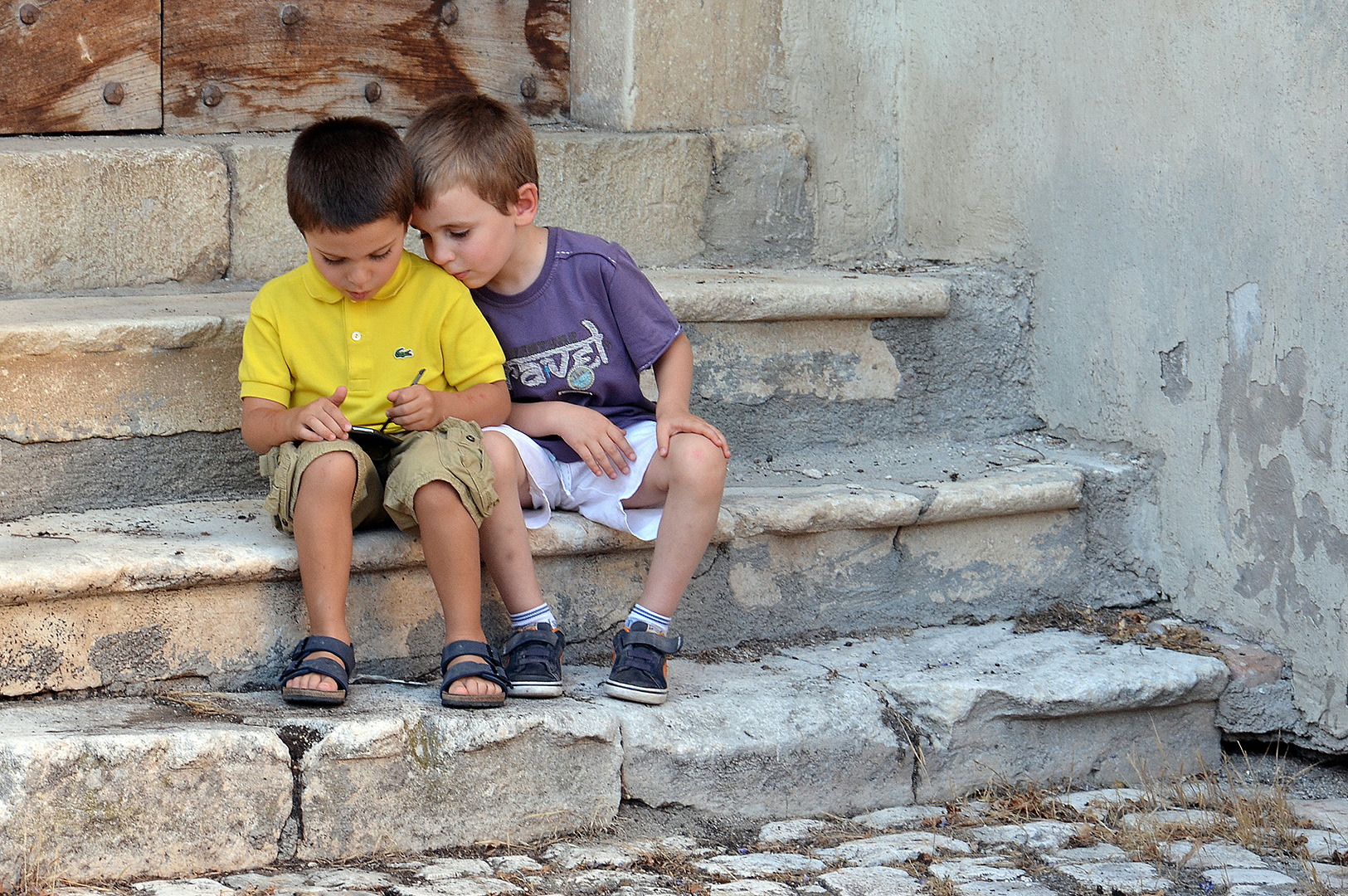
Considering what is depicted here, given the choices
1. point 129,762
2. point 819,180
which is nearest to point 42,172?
point 129,762

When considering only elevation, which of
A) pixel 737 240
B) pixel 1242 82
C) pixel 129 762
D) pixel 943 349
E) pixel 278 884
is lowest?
pixel 278 884

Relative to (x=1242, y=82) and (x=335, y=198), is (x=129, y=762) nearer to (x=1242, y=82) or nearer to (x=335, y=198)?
(x=335, y=198)

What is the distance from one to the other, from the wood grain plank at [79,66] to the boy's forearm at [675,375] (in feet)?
4.57

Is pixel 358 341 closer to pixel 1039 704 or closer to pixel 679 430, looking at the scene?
pixel 679 430

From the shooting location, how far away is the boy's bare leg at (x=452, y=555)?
216cm

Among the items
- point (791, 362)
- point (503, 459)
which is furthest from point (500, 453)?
point (791, 362)

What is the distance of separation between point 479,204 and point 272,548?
2.25 ft

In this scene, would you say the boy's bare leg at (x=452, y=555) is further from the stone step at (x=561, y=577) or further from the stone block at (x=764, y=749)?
the stone block at (x=764, y=749)

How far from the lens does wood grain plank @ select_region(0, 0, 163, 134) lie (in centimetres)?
285

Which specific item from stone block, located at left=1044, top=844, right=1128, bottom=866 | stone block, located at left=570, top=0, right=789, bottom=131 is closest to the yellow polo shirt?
stone block, located at left=570, top=0, right=789, bottom=131

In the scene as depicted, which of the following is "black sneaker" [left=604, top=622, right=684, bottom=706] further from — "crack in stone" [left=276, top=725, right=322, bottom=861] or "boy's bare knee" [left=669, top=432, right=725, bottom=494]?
"crack in stone" [left=276, top=725, right=322, bottom=861]

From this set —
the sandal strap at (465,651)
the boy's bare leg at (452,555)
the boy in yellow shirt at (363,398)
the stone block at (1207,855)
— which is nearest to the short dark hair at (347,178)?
the boy in yellow shirt at (363,398)

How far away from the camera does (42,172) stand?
2.62 m

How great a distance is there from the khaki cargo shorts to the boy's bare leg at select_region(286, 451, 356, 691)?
2 cm
